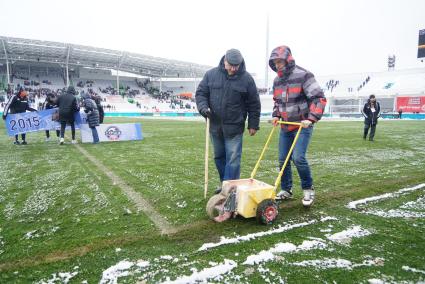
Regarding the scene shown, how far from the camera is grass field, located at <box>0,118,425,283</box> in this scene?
7.56ft

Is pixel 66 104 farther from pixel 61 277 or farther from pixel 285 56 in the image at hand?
pixel 61 277

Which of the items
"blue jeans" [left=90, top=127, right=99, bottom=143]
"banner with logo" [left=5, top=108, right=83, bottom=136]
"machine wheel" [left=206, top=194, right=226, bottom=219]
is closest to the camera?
"machine wheel" [left=206, top=194, right=226, bottom=219]

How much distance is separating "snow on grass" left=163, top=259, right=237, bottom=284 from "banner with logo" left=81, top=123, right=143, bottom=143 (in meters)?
9.20

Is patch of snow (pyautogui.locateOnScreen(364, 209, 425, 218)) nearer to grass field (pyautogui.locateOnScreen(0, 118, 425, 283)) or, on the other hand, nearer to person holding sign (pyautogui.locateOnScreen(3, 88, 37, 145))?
grass field (pyautogui.locateOnScreen(0, 118, 425, 283))

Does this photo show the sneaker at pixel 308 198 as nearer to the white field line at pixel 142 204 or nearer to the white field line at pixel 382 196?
the white field line at pixel 382 196

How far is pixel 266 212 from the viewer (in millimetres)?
3162

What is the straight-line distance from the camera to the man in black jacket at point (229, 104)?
12.6 ft

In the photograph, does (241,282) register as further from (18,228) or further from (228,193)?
(18,228)

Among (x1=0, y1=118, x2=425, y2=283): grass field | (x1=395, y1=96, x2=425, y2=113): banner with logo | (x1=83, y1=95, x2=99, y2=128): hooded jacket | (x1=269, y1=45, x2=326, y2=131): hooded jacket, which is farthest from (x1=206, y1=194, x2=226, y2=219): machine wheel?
(x1=395, y1=96, x2=425, y2=113): banner with logo

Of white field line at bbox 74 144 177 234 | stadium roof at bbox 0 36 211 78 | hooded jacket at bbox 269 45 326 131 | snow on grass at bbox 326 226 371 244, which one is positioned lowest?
white field line at bbox 74 144 177 234

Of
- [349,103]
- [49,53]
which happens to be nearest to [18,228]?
[49,53]

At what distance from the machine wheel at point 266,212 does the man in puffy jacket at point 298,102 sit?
68cm

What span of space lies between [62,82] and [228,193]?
5678 cm

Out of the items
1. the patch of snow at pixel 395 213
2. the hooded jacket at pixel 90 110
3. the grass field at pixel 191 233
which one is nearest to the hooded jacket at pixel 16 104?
the hooded jacket at pixel 90 110
